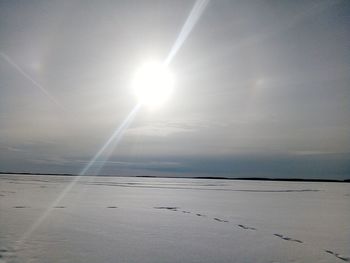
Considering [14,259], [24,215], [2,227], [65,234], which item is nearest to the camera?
[14,259]

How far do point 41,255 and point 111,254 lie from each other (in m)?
1.39

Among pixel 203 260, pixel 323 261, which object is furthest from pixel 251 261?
pixel 323 261

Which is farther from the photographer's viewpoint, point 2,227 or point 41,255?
point 2,227

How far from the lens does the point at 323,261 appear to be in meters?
6.34

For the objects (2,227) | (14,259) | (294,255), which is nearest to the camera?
(14,259)

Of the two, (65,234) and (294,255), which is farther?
(65,234)

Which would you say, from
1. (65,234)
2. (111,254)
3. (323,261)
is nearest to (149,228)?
(65,234)

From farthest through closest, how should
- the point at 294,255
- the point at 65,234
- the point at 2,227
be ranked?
1. the point at 2,227
2. the point at 65,234
3. the point at 294,255

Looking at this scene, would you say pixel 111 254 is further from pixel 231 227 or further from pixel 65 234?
pixel 231 227

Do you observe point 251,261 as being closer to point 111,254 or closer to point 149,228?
point 111,254

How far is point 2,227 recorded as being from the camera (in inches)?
377

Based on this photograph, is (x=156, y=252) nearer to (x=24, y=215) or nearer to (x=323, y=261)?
(x=323, y=261)

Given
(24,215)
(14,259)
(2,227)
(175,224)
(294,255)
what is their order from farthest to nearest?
(24,215) → (175,224) → (2,227) → (294,255) → (14,259)

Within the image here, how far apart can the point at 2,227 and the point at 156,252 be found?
5382 millimetres
